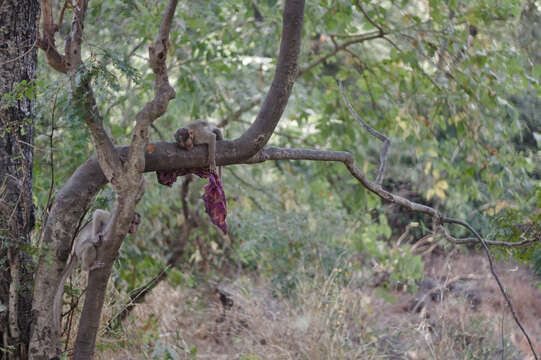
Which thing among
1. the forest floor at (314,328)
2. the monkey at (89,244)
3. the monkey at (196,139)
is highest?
the monkey at (196,139)

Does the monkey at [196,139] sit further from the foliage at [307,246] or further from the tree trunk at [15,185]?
the foliage at [307,246]

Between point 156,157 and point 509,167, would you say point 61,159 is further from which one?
point 509,167

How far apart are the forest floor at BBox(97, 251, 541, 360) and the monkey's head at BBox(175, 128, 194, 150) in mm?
1527

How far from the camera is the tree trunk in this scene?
235 centimetres

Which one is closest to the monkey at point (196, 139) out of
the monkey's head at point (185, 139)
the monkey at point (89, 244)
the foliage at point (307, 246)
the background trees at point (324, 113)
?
the monkey's head at point (185, 139)

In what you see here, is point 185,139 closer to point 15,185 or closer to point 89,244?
point 89,244

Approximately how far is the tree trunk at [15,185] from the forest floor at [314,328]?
0.84 metres

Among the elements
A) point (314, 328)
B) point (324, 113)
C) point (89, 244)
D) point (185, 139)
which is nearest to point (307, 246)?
point (314, 328)

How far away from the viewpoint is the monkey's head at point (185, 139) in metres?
2.26

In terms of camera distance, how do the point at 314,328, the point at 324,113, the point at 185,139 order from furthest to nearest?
1. the point at 324,113
2. the point at 314,328
3. the point at 185,139

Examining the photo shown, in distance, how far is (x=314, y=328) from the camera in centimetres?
429

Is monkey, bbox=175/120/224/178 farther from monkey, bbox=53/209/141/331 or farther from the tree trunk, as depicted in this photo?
the tree trunk

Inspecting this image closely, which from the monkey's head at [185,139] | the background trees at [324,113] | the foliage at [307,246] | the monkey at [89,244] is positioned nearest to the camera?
the monkey's head at [185,139]

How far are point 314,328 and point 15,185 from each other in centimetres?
277
